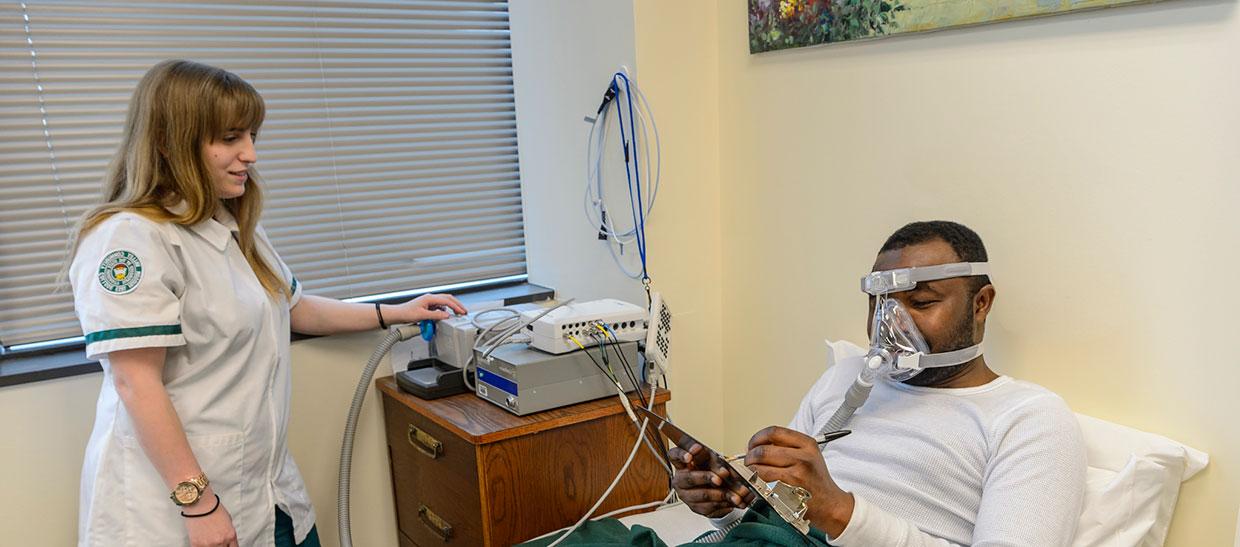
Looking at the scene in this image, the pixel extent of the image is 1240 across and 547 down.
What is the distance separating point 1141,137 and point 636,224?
1.17 m

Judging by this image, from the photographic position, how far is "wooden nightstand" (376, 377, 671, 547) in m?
1.82

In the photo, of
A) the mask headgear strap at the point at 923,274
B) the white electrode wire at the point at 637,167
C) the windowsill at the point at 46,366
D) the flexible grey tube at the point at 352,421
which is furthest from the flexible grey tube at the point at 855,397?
the windowsill at the point at 46,366

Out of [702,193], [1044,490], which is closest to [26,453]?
[702,193]

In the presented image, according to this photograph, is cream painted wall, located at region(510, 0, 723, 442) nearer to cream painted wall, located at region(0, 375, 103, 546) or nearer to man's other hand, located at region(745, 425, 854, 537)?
man's other hand, located at region(745, 425, 854, 537)

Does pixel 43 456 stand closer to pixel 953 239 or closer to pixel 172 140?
pixel 172 140

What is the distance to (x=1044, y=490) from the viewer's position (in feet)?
4.29

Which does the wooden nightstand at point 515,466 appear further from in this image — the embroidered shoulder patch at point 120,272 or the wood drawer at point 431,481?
the embroidered shoulder patch at point 120,272

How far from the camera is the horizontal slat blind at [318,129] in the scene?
2.00 m

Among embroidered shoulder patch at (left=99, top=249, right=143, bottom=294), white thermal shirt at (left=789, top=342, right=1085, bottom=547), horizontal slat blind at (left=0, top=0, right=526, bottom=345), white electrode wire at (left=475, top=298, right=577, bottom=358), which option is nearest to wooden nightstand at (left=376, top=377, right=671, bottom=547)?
white electrode wire at (left=475, top=298, right=577, bottom=358)

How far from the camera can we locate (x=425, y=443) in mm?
2037

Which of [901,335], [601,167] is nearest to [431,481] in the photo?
[601,167]

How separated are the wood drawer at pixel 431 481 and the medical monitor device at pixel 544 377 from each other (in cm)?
14

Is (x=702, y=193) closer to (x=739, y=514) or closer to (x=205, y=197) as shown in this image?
(x=739, y=514)

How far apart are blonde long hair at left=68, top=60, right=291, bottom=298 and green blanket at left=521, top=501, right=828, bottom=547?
966 millimetres
